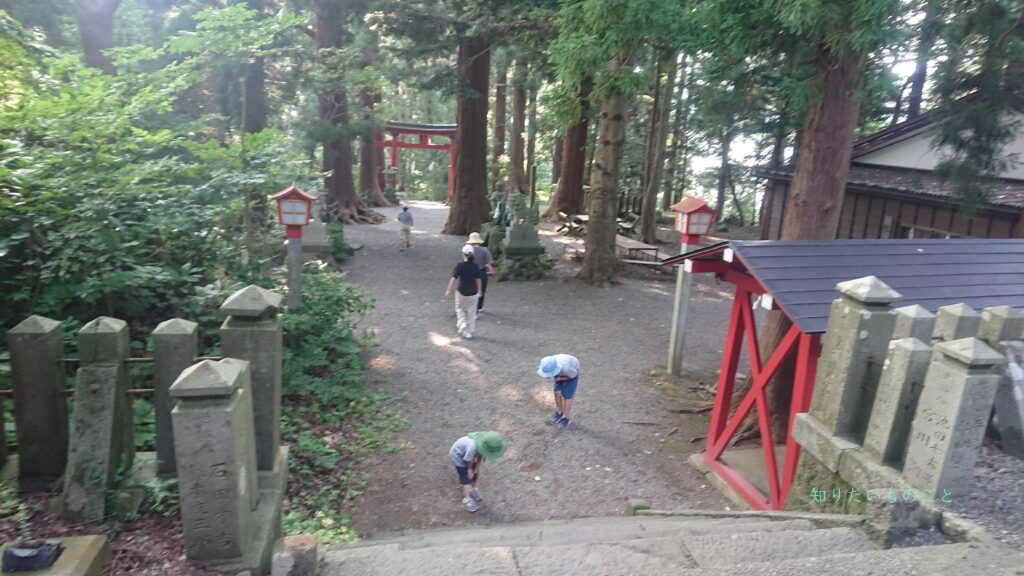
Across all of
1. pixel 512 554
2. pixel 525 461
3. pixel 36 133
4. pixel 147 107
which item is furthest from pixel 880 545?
pixel 147 107

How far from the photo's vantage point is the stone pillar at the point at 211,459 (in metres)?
2.54

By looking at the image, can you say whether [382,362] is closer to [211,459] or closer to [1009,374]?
[211,459]

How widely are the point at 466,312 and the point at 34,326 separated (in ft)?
24.2

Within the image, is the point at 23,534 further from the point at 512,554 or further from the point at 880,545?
the point at 880,545

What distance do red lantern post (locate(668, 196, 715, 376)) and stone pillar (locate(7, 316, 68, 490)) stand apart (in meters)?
7.09

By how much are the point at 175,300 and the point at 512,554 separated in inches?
171

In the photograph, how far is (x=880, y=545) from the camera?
3.15 m

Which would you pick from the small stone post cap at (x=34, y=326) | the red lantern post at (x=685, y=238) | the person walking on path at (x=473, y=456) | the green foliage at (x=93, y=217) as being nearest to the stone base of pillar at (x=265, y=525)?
the small stone post cap at (x=34, y=326)

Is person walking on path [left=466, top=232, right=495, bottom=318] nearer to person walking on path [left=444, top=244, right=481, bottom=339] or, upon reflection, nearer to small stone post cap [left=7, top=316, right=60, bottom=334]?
person walking on path [left=444, top=244, right=481, bottom=339]

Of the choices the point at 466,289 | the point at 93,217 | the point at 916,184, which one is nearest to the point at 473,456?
the point at 93,217

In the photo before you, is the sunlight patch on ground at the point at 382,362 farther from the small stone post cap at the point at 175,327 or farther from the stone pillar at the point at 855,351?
the stone pillar at the point at 855,351

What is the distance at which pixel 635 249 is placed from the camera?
16672mm

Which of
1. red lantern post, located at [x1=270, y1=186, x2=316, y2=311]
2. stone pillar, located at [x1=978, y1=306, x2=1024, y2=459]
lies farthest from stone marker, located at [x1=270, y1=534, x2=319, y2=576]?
red lantern post, located at [x1=270, y1=186, x2=316, y2=311]

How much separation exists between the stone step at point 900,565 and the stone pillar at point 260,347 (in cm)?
215
